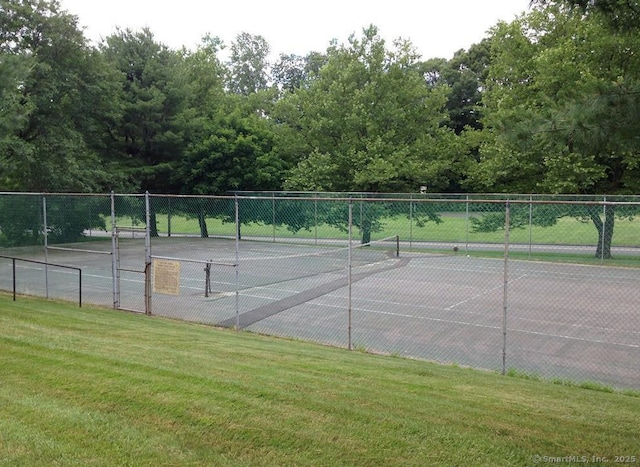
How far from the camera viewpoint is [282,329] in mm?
11648

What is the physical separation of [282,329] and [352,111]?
68.0 feet

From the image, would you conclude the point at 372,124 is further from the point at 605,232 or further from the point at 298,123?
the point at 605,232

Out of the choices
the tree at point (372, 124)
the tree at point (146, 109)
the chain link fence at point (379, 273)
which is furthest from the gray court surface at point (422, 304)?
the tree at point (146, 109)

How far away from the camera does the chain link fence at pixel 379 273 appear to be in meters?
10.7

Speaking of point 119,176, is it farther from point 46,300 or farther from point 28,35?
point 46,300

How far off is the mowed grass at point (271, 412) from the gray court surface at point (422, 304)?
248cm

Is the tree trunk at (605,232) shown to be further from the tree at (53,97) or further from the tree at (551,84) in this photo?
the tree at (53,97)

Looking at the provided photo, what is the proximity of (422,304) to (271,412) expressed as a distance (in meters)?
9.96

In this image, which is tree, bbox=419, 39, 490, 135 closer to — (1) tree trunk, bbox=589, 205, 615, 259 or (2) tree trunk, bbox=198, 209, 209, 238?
(2) tree trunk, bbox=198, 209, 209, 238

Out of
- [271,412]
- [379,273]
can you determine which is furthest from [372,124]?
[271,412]

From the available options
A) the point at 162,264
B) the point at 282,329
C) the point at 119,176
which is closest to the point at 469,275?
the point at 282,329

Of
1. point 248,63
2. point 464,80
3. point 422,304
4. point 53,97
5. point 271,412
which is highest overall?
point 248,63

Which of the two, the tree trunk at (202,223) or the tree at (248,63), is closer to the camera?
the tree trunk at (202,223)

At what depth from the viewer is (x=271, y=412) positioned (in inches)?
192
